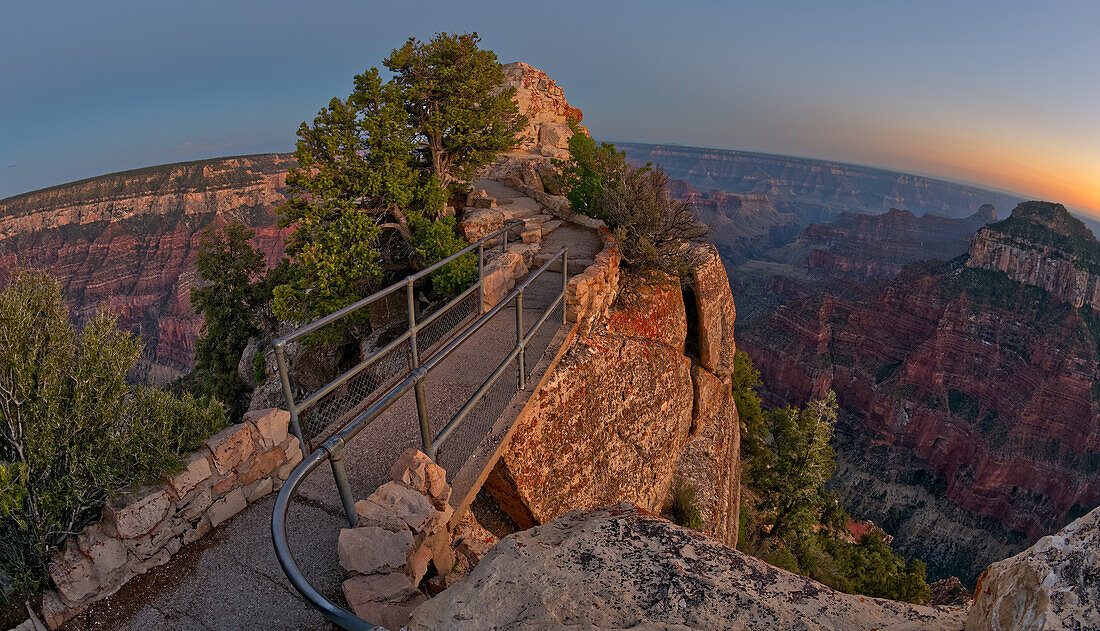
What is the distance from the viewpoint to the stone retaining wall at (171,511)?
3.30 metres

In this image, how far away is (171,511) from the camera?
3752mm

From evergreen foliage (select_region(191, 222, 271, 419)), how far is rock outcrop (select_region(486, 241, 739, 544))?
1328 centimetres

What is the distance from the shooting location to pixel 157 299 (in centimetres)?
6850

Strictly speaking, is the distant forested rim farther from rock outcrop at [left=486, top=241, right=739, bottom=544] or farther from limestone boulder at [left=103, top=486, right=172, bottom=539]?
limestone boulder at [left=103, top=486, right=172, bottom=539]

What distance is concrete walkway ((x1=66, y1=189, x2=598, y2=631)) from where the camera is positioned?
3.21 metres

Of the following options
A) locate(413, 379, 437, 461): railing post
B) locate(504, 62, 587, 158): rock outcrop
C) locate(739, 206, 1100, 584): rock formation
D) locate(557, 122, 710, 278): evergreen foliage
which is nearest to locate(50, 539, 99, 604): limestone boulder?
locate(413, 379, 437, 461): railing post

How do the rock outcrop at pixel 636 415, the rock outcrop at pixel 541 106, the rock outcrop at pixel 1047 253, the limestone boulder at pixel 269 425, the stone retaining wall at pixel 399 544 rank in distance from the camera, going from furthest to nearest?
the rock outcrop at pixel 1047 253 → the rock outcrop at pixel 541 106 → the rock outcrop at pixel 636 415 → the limestone boulder at pixel 269 425 → the stone retaining wall at pixel 399 544

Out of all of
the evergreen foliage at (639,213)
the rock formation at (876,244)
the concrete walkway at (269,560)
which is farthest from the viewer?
the rock formation at (876,244)

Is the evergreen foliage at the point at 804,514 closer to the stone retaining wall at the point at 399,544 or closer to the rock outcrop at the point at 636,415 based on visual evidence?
the rock outcrop at the point at 636,415

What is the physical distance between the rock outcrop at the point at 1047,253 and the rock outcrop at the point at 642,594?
81.4 meters

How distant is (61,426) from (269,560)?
7.75 ft

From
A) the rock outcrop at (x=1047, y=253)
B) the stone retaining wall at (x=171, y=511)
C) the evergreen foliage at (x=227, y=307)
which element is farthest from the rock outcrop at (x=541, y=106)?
the rock outcrop at (x=1047, y=253)

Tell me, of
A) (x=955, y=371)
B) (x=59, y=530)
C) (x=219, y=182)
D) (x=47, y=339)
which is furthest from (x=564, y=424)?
(x=219, y=182)

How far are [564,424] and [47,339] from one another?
5930mm
